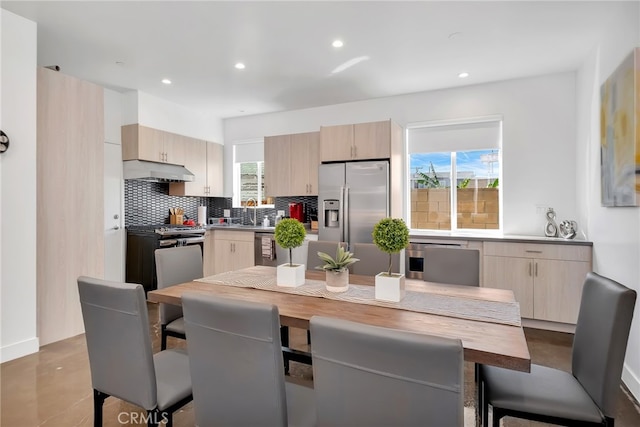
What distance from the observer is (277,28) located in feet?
9.09

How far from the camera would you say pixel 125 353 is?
139 cm

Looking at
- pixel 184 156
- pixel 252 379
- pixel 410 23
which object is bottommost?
pixel 252 379

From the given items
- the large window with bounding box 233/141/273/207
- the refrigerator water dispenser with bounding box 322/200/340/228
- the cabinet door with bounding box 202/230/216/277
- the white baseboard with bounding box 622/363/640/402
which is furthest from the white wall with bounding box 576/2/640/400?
the cabinet door with bounding box 202/230/216/277

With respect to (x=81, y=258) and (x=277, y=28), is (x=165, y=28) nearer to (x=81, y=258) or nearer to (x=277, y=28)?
(x=277, y=28)

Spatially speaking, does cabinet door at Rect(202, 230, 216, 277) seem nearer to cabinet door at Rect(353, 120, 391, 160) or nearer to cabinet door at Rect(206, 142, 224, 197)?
cabinet door at Rect(206, 142, 224, 197)

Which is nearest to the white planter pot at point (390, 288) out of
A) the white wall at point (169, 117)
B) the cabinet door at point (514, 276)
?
the cabinet door at point (514, 276)

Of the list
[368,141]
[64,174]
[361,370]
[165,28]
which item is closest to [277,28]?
[165,28]

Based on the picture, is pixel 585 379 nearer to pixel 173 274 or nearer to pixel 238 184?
pixel 173 274

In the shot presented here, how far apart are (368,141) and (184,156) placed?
2707 millimetres

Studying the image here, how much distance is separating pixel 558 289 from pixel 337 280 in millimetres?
2572

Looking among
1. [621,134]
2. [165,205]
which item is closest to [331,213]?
[165,205]

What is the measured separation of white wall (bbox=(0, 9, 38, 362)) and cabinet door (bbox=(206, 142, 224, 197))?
265 cm

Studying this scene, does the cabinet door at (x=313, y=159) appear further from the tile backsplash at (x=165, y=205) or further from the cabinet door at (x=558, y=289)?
the cabinet door at (x=558, y=289)

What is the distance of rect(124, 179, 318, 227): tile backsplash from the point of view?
451 centimetres
